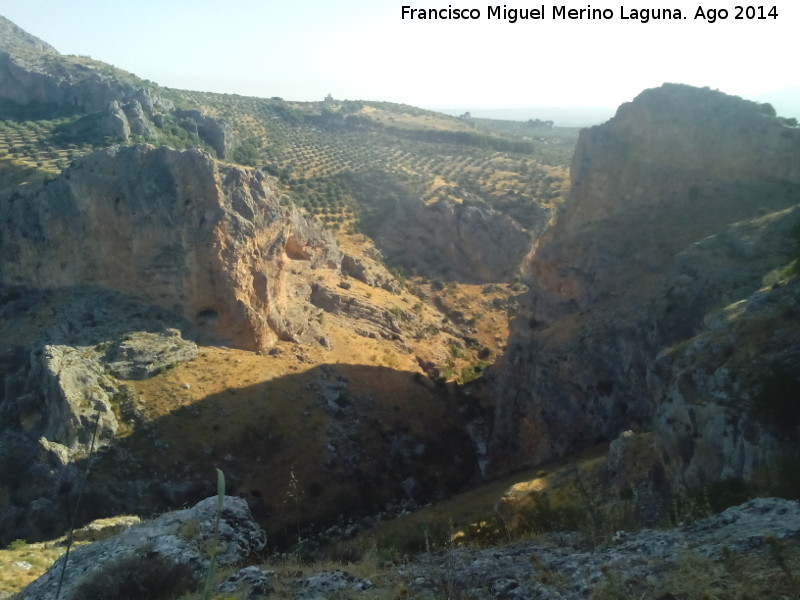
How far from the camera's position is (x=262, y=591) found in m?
9.32

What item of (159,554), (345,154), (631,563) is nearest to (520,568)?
(631,563)

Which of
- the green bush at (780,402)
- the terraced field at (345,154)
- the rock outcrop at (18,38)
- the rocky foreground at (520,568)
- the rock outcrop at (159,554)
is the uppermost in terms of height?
the rock outcrop at (18,38)

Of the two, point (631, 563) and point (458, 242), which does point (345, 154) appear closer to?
point (458, 242)

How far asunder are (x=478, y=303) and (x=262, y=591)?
37.8 meters

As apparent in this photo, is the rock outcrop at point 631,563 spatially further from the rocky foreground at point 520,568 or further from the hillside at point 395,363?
the hillside at point 395,363

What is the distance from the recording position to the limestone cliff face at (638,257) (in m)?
21.0

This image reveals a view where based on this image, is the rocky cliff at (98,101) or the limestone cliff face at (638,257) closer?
the limestone cliff face at (638,257)

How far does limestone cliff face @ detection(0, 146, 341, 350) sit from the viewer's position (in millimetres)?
26359

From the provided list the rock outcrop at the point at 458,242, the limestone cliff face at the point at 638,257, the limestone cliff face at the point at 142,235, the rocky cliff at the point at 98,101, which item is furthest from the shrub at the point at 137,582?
the rocky cliff at the point at 98,101

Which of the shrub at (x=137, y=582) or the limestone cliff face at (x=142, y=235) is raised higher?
the limestone cliff face at (x=142, y=235)

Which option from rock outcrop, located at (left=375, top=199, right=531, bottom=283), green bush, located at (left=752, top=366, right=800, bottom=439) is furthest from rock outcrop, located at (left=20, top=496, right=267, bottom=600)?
rock outcrop, located at (left=375, top=199, right=531, bottom=283)

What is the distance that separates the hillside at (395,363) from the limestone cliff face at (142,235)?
0.09 metres

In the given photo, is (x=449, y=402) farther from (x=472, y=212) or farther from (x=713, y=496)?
(x=472, y=212)

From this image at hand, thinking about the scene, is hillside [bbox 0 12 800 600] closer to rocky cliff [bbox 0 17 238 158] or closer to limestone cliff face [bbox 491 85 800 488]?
limestone cliff face [bbox 491 85 800 488]
